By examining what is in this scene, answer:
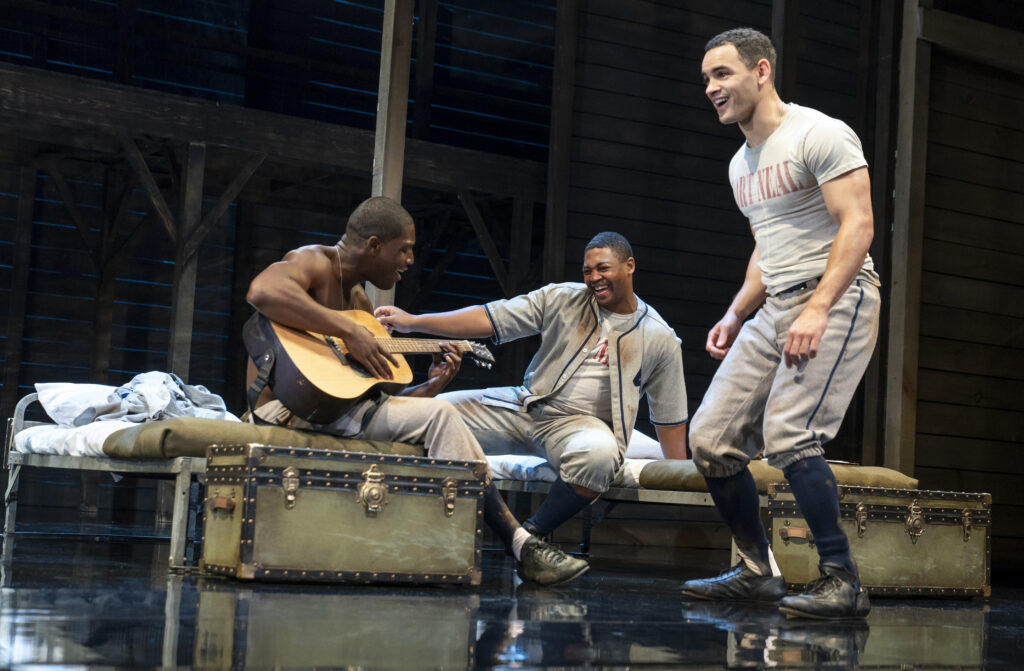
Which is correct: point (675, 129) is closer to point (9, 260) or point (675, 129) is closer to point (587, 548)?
point (587, 548)

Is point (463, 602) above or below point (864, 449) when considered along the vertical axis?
below

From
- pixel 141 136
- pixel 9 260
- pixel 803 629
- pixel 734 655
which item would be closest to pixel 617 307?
pixel 803 629

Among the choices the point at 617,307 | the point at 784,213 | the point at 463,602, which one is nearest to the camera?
the point at 463,602

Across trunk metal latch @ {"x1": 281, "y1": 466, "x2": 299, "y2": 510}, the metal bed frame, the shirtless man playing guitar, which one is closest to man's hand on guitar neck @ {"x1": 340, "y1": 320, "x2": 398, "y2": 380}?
the shirtless man playing guitar

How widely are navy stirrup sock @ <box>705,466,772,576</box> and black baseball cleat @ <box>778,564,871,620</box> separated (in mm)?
411

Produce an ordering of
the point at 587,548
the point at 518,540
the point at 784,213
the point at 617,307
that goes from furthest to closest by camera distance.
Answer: the point at 587,548 → the point at 617,307 → the point at 518,540 → the point at 784,213

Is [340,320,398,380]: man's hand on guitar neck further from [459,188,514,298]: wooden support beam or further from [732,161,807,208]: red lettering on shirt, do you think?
[459,188,514,298]: wooden support beam

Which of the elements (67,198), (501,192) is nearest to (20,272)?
(67,198)

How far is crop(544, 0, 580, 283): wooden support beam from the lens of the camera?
8.36 meters

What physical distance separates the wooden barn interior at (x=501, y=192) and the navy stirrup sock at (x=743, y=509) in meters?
0.31

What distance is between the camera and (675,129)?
29.4 ft

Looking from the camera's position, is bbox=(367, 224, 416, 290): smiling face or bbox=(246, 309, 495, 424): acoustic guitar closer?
bbox=(246, 309, 495, 424): acoustic guitar

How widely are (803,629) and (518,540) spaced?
1.22m

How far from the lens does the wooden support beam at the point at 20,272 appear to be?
1041 centimetres
